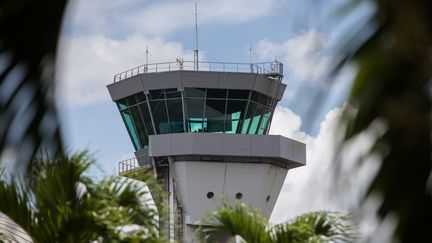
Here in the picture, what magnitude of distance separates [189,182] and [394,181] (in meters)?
62.9

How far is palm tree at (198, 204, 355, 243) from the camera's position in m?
9.27

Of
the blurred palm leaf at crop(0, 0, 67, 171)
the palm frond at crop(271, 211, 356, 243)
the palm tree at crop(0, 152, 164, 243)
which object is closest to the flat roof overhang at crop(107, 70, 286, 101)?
the palm frond at crop(271, 211, 356, 243)

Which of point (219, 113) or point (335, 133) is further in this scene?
point (219, 113)

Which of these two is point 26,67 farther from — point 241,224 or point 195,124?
point 195,124


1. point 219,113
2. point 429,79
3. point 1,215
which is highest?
point 219,113

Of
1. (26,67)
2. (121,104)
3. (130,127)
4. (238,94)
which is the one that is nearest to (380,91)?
(26,67)

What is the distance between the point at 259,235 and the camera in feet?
30.3

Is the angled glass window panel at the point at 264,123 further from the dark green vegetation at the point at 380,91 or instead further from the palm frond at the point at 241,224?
the dark green vegetation at the point at 380,91

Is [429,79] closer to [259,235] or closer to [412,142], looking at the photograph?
[412,142]

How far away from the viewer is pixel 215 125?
65.4 m

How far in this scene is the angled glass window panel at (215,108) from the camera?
212ft

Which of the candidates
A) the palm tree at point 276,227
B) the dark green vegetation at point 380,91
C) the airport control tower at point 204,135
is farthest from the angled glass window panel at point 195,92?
the dark green vegetation at point 380,91

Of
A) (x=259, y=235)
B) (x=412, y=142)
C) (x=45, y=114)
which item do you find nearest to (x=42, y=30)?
(x=45, y=114)

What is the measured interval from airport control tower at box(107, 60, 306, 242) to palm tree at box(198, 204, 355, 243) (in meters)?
53.6
